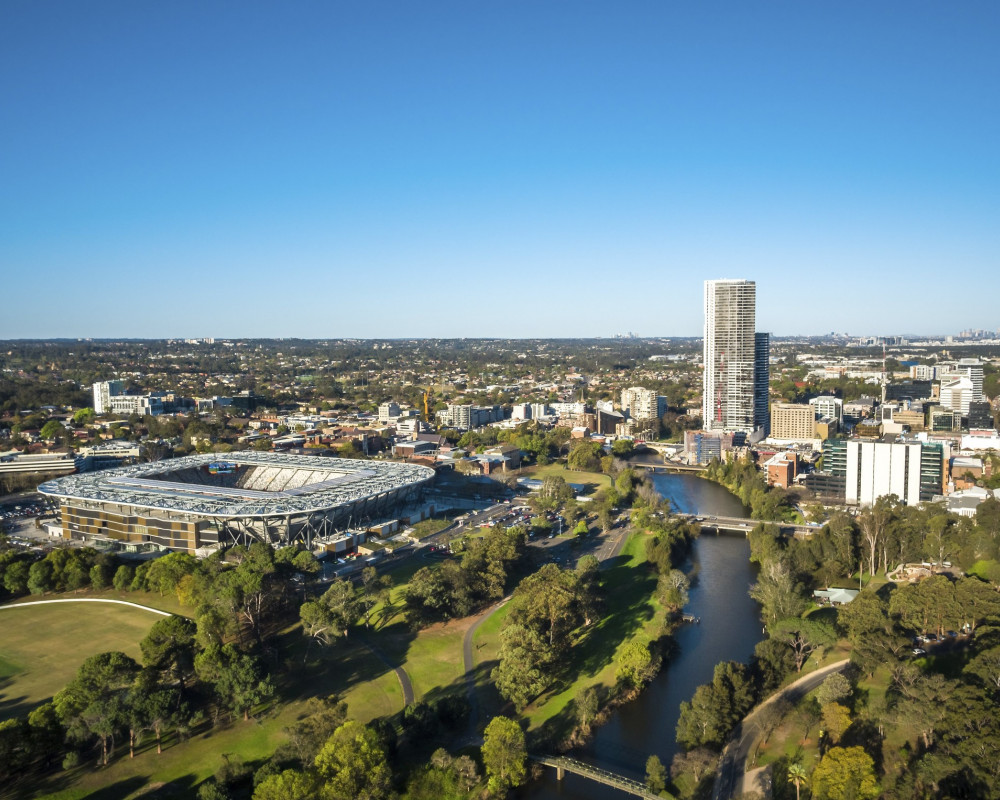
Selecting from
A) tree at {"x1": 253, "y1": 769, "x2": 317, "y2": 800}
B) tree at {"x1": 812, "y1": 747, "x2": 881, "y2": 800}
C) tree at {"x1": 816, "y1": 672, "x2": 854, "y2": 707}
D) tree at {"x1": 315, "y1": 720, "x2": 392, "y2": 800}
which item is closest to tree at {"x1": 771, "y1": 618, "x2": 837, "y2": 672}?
tree at {"x1": 816, "y1": 672, "x2": 854, "y2": 707}

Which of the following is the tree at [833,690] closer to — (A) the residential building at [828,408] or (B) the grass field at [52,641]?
(B) the grass field at [52,641]

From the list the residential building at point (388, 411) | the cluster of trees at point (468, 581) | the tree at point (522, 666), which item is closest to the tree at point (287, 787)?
the tree at point (522, 666)

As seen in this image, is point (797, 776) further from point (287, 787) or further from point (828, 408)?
point (828, 408)

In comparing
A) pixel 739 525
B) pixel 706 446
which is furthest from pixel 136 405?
pixel 739 525

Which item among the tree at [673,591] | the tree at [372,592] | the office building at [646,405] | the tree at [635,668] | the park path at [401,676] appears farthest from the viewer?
the office building at [646,405]

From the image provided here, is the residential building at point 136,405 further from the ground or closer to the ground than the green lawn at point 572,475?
further from the ground
